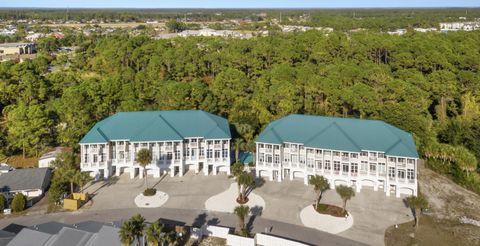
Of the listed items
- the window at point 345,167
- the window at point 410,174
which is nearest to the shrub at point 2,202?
the window at point 345,167

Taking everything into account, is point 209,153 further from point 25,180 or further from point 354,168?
point 25,180

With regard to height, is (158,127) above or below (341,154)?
above

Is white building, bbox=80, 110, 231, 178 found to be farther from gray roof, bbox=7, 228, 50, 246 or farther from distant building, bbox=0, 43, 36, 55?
distant building, bbox=0, 43, 36, 55

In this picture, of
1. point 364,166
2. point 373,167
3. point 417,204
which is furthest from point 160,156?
point 417,204

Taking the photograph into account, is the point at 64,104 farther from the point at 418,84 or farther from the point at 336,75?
the point at 418,84

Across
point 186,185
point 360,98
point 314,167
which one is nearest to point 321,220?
point 314,167

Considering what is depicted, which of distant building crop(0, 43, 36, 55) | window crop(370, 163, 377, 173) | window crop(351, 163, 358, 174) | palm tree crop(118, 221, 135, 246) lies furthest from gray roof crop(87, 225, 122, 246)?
distant building crop(0, 43, 36, 55)
